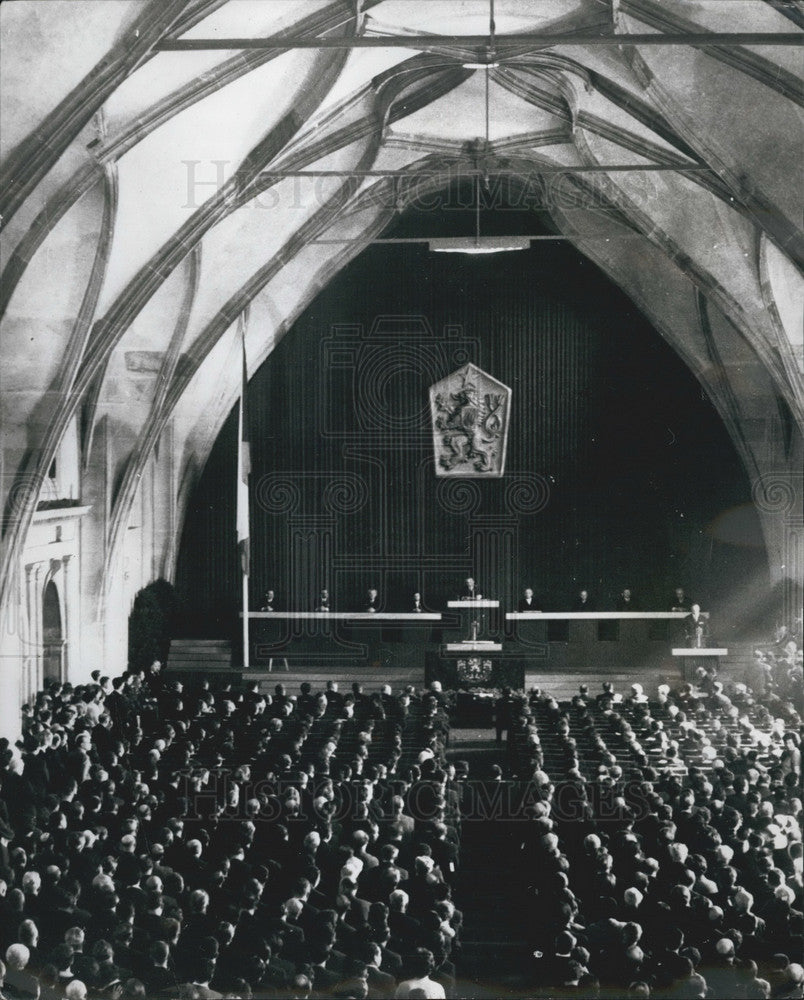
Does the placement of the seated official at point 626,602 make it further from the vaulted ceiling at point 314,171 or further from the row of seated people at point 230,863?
the row of seated people at point 230,863

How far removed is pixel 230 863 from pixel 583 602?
56.2 feet

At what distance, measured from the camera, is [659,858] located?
10.7m

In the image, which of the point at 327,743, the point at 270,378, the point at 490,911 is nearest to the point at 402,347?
the point at 270,378

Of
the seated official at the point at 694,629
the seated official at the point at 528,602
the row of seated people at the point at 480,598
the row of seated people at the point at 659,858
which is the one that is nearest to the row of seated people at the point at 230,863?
the row of seated people at the point at 659,858

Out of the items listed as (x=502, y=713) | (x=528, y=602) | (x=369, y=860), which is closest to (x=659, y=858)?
(x=369, y=860)

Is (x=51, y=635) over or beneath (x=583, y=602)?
beneath

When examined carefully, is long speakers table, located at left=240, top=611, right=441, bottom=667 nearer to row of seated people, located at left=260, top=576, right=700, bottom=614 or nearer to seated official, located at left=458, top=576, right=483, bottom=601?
row of seated people, located at left=260, top=576, right=700, bottom=614

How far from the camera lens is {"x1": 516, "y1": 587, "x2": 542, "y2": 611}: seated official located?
2642cm

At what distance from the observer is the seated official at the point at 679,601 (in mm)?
26109

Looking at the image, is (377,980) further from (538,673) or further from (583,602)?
(583,602)

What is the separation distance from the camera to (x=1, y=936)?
8.98 m

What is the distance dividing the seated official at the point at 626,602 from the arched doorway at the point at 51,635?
12.2 metres

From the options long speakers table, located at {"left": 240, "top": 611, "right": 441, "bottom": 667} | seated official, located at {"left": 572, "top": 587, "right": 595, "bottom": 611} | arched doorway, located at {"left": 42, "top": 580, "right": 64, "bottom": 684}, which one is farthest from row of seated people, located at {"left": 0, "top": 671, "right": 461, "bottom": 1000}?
seated official, located at {"left": 572, "top": 587, "right": 595, "bottom": 611}

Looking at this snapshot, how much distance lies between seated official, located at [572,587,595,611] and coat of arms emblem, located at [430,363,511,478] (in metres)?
3.39
